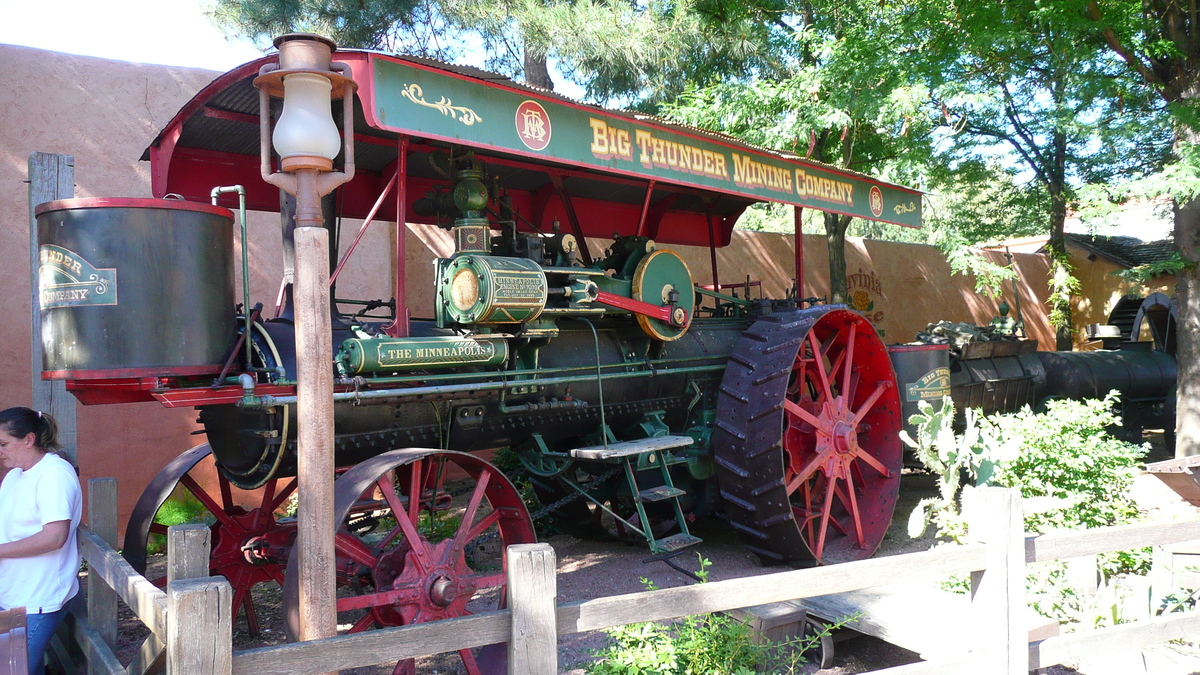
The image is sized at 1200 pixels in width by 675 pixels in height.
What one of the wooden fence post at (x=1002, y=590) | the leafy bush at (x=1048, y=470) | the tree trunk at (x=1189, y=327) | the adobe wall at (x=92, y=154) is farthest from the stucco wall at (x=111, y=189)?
the tree trunk at (x=1189, y=327)

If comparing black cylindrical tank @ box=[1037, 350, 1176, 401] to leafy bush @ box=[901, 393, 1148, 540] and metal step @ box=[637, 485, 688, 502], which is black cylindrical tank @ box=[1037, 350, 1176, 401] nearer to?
leafy bush @ box=[901, 393, 1148, 540]

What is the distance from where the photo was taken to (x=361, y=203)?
Result: 5727mm

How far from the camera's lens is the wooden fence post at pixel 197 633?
2.17m

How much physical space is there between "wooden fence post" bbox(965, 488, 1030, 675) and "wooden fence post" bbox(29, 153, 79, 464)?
4235 millimetres

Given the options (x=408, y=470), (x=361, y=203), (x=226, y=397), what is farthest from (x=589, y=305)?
(x=226, y=397)

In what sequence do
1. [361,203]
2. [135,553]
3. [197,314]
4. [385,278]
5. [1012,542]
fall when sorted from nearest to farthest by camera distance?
[1012,542], [197,314], [135,553], [361,203], [385,278]

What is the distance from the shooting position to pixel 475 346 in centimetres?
436

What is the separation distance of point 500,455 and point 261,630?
2.80 m

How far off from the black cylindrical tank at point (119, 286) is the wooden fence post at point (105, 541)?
0.63 meters

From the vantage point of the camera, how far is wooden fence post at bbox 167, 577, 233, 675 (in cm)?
217

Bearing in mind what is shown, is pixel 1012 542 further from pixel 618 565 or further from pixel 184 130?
pixel 184 130

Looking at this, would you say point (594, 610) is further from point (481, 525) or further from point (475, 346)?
point (475, 346)

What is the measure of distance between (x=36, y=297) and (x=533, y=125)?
8.56 ft

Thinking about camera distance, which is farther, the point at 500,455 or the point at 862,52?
the point at 862,52
